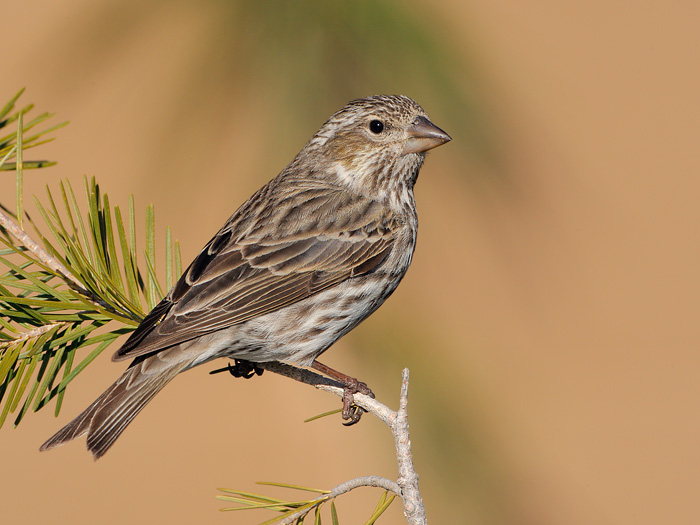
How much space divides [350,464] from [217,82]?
12.6 ft

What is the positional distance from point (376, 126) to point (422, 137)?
26cm

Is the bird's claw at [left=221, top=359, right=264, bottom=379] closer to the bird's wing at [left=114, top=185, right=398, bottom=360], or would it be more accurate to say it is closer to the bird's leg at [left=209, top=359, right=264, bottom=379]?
the bird's leg at [left=209, top=359, right=264, bottom=379]

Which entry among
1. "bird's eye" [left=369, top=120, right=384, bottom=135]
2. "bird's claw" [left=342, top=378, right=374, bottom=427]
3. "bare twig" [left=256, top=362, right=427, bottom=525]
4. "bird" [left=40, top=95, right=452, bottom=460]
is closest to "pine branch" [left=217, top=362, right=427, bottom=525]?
"bare twig" [left=256, top=362, right=427, bottom=525]

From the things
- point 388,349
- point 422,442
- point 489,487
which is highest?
point 388,349

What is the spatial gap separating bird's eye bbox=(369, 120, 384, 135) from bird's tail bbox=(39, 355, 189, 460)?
59.9 inches

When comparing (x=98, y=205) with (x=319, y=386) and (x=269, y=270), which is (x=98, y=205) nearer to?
(x=269, y=270)

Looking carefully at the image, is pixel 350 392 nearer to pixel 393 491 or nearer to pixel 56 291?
pixel 393 491

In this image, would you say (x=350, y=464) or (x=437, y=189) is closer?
(x=437, y=189)

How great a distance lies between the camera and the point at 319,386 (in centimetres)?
327

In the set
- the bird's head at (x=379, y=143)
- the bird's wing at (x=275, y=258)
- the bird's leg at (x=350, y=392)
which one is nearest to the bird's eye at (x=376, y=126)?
the bird's head at (x=379, y=143)

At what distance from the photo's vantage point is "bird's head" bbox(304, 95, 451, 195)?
12.2ft

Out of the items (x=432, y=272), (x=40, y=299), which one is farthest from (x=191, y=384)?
(x=40, y=299)

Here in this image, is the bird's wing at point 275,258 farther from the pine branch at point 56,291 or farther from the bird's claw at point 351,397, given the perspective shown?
the bird's claw at point 351,397

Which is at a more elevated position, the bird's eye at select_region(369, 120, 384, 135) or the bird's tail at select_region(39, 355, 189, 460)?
the bird's eye at select_region(369, 120, 384, 135)
